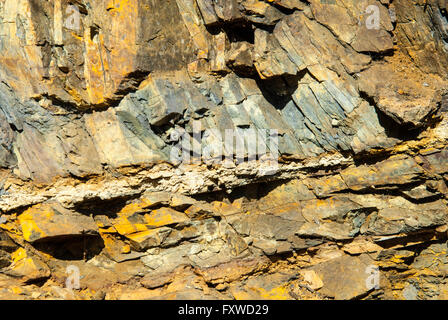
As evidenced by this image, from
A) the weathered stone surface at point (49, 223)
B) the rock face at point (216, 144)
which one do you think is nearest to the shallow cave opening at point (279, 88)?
the rock face at point (216, 144)

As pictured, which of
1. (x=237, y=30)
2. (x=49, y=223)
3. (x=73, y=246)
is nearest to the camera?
(x=49, y=223)


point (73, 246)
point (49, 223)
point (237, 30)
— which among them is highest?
point (237, 30)

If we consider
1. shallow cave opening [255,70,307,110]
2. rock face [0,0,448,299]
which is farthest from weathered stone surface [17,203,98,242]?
shallow cave opening [255,70,307,110]

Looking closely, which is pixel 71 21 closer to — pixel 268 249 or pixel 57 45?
pixel 57 45

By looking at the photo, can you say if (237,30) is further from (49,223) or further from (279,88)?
(49,223)

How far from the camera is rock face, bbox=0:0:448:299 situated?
6.92 m

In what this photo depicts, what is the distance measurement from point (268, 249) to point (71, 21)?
17.5 feet

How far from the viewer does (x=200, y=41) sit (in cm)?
734

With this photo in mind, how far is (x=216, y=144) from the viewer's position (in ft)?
24.0

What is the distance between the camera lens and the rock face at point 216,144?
6.92 m

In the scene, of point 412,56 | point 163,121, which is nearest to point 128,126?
point 163,121

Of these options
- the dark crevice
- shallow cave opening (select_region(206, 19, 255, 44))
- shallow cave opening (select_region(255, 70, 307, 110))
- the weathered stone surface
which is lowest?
the dark crevice

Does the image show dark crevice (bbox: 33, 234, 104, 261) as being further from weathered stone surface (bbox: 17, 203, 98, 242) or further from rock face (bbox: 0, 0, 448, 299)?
weathered stone surface (bbox: 17, 203, 98, 242)

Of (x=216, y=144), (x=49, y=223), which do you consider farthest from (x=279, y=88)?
(x=49, y=223)
